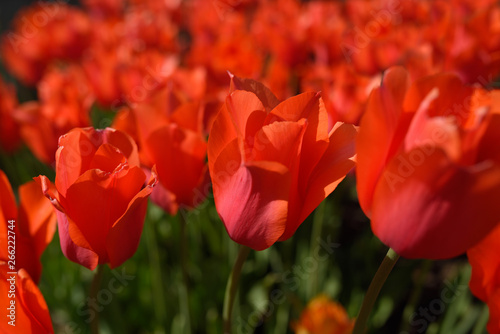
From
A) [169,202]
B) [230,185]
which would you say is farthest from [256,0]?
[230,185]

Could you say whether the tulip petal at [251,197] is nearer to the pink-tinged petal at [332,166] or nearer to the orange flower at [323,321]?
the pink-tinged petal at [332,166]

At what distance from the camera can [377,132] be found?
1.14ft

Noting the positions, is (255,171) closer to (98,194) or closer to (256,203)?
(256,203)

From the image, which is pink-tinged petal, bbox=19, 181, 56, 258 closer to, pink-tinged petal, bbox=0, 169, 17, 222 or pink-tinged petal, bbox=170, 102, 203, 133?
pink-tinged petal, bbox=0, 169, 17, 222

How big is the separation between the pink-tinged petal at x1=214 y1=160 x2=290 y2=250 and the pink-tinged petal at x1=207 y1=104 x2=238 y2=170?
3 cm

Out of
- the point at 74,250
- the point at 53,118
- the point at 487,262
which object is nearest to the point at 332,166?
the point at 487,262

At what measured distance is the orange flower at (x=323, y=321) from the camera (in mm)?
780

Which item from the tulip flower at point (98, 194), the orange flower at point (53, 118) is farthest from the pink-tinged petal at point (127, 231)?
the orange flower at point (53, 118)

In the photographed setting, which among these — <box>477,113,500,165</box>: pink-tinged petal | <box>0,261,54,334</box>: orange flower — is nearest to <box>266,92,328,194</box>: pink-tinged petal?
<box>477,113,500,165</box>: pink-tinged petal

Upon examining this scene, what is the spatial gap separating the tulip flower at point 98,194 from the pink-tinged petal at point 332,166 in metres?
0.13

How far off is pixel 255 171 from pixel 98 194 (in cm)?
14

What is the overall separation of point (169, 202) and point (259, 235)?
225 millimetres

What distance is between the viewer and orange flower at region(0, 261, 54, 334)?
1.28ft

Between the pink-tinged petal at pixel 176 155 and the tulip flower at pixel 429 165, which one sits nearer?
the tulip flower at pixel 429 165
